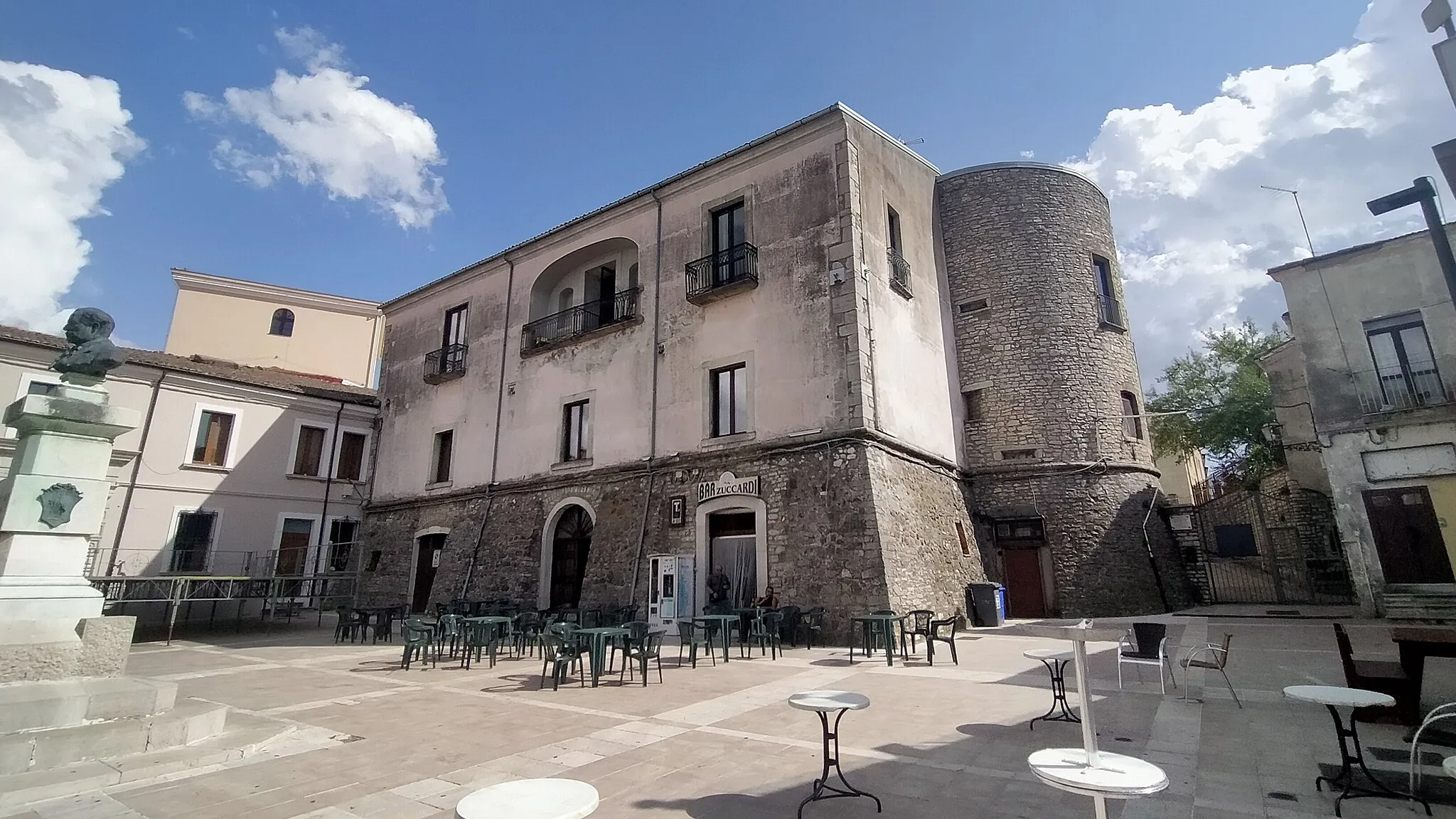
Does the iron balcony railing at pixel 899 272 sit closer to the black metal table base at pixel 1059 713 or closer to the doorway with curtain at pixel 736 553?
the doorway with curtain at pixel 736 553

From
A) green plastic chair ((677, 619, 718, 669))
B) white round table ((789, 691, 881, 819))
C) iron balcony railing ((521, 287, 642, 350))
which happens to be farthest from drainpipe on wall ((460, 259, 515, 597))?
white round table ((789, 691, 881, 819))

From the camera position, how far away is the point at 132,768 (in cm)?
458

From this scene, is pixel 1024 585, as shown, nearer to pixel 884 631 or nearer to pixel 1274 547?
pixel 884 631

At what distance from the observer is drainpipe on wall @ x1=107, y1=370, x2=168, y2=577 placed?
17391mm

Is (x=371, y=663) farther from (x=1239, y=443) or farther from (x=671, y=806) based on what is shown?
(x=1239, y=443)

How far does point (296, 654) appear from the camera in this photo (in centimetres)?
1175

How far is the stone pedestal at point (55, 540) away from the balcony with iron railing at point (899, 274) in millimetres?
13218

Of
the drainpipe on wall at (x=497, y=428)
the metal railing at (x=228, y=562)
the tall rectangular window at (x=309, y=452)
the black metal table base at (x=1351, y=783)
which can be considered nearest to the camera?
the black metal table base at (x=1351, y=783)

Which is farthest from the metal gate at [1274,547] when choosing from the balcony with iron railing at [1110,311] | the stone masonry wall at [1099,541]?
the balcony with iron railing at [1110,311]

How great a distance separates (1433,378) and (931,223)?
435 inches

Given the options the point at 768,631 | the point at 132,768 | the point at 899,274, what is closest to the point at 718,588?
the point at 768,631

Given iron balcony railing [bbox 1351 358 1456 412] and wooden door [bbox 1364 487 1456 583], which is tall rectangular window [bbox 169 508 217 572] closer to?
wooden door [bbox 1364 487 1456 583]

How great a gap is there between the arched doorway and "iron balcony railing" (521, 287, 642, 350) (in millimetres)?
4973

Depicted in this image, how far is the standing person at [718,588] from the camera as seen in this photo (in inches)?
530
